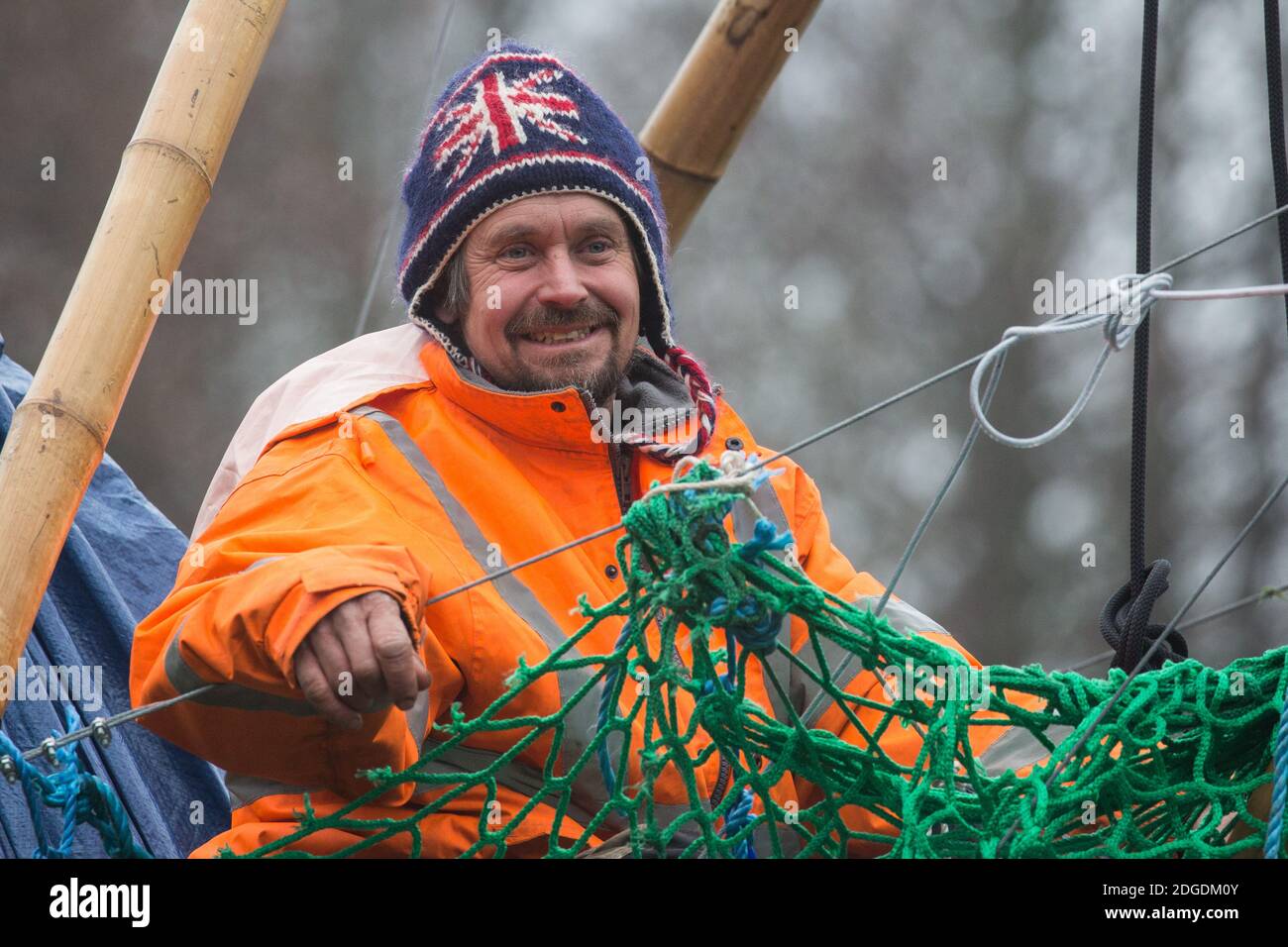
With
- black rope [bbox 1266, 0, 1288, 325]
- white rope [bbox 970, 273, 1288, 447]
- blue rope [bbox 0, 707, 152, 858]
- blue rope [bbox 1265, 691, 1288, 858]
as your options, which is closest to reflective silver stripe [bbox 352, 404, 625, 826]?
blue rope [bbox 0, 707, 152, 858]

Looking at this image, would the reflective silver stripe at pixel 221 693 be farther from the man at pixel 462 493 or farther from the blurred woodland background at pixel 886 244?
the blurred woodland background at pixel 886 244

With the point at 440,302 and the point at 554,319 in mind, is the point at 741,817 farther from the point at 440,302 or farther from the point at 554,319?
the point at 440,302

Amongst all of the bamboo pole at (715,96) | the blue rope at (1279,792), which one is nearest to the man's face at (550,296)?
the bamboo pole at (715,96)

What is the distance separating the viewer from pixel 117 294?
2.20 meters

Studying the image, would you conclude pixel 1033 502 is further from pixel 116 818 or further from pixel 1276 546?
pixel 116 818

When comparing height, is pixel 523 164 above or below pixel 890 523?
below

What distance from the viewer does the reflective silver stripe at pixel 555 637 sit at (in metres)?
2.15


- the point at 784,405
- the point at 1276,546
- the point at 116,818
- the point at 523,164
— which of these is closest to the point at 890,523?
the point at 784,405

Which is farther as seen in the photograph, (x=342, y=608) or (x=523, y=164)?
(x=523, y=164)

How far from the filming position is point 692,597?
1789mm

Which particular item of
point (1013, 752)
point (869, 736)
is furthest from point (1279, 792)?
point (1013, 752)
